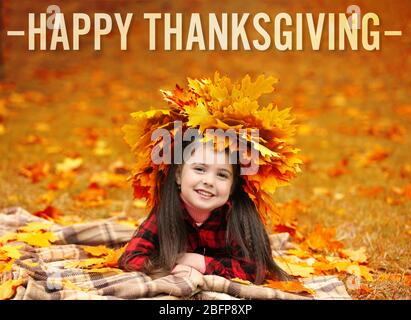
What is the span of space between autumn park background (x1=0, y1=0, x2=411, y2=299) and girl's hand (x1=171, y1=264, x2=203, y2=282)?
1.87ft

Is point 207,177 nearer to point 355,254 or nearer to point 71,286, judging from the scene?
point 71,286

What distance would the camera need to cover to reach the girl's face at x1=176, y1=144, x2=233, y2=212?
7.75ft

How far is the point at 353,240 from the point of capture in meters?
3.12

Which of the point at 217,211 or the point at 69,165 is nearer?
the point at 217,211

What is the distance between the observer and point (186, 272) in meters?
2.35

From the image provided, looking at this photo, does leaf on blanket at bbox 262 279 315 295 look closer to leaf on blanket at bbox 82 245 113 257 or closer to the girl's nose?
the girl's nose

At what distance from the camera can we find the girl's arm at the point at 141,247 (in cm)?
245

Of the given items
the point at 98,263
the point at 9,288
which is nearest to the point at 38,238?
the point at 98,263

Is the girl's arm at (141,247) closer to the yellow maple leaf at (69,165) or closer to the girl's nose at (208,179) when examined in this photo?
the girl's nose at (208,179)

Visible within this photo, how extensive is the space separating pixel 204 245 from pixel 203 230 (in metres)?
0.07

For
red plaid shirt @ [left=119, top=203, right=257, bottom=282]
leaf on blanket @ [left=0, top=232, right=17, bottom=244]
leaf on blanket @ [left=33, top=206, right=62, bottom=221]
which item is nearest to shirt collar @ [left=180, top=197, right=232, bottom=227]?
red plaid shirt @ [left=119, top=203, right=257, bottom=282]

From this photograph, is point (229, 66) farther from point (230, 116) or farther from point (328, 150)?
point (230, 116)
